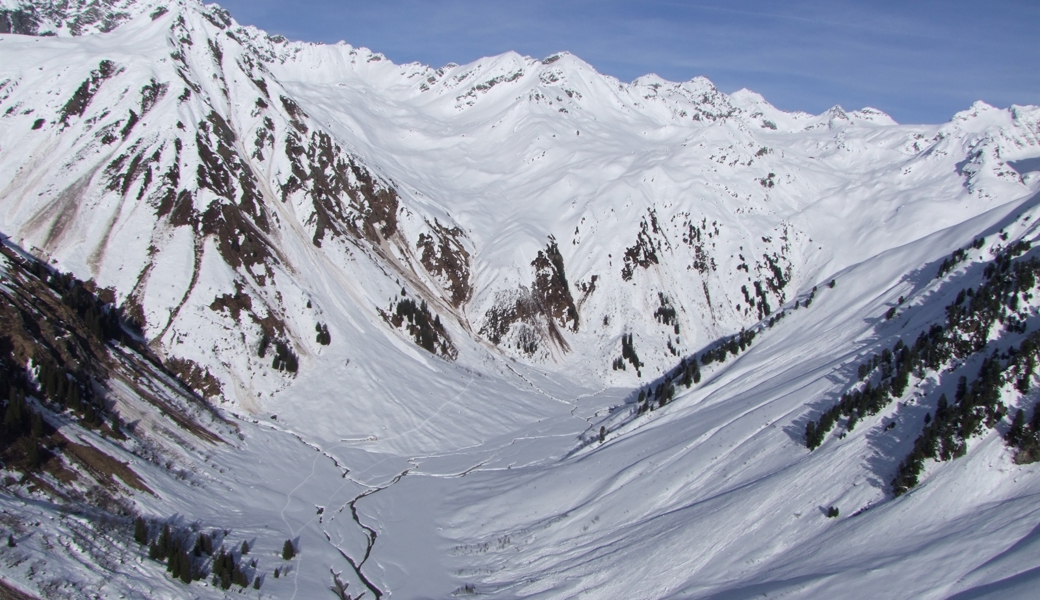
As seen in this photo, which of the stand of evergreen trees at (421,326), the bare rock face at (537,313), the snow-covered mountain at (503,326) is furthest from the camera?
the bare rock face at (537,313)

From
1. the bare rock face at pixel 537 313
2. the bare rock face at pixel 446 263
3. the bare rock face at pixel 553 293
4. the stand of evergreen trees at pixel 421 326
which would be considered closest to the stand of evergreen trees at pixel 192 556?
the stand of evergreen trees at pixel 421 326

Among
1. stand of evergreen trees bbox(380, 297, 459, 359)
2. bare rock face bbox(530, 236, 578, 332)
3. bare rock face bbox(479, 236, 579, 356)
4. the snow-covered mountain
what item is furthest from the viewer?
bare rock face bbox(530, 236, 578, 332)

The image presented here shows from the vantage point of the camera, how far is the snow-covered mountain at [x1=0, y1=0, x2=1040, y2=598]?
24203 mm

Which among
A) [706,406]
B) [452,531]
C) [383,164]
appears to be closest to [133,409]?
[452,531]

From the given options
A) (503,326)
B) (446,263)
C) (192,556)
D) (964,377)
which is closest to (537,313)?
(503,326)

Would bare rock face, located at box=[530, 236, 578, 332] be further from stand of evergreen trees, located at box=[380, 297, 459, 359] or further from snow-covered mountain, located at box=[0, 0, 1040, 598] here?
stand of evergreen trees, located at box=[380, 297, 459, 359]

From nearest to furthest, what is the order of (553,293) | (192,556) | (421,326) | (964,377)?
(192,556) → (964,377) → (421,326) → (553,293)

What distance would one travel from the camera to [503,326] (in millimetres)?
71625

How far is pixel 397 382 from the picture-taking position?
51906mm

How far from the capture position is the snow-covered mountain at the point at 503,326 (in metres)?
24.2

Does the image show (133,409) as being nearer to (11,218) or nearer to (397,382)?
(397,382)

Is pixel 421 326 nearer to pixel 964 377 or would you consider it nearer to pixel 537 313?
pixel 537 313

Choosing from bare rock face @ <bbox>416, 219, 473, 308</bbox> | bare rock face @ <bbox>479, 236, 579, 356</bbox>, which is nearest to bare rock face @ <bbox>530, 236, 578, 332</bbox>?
bare rock face @ <bbox>479, 236, 579, 356</bbox>

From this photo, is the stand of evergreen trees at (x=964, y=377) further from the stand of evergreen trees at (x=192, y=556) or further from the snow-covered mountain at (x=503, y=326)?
the stand of evergreen trees at (x=192, y=556)
